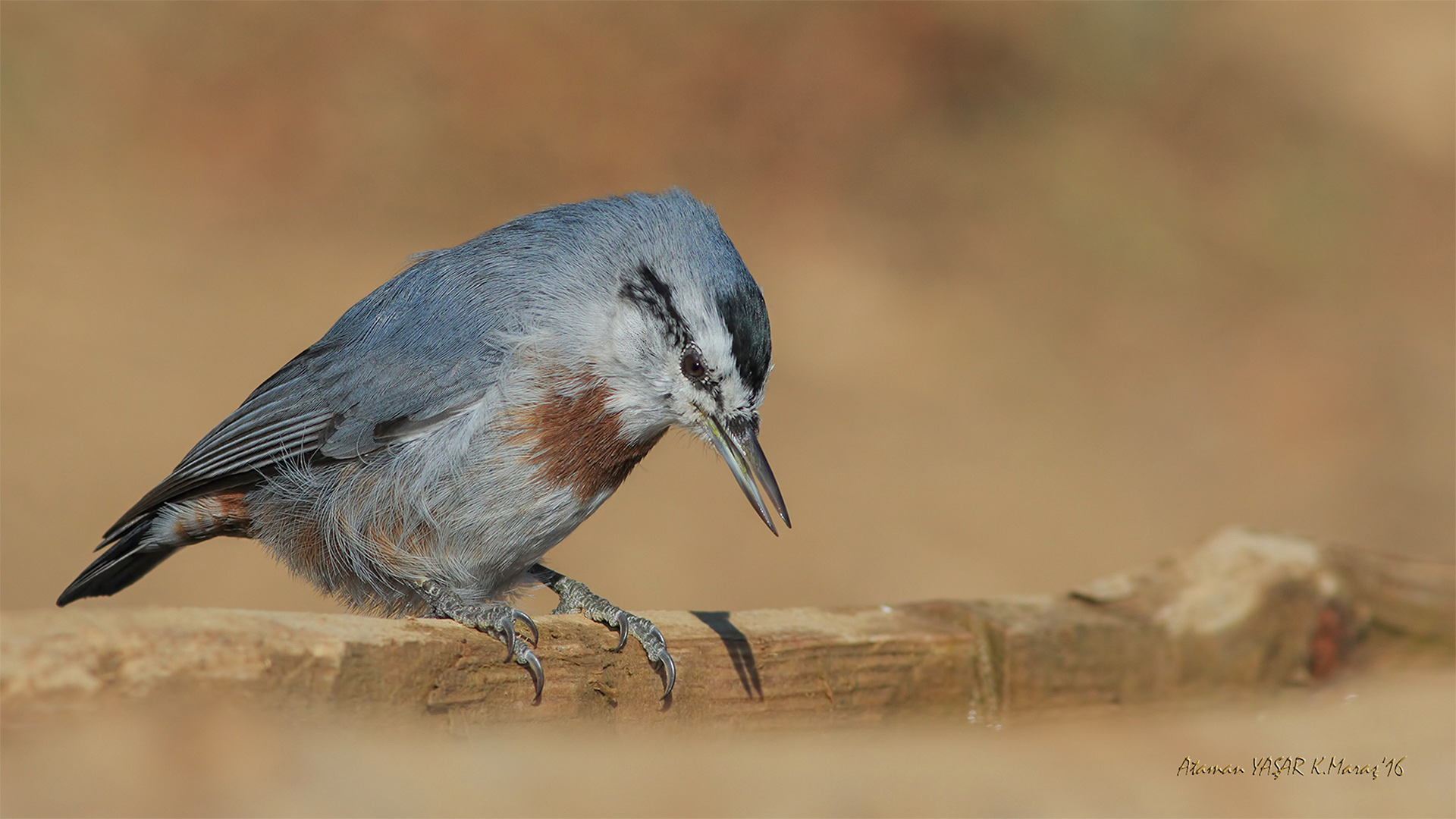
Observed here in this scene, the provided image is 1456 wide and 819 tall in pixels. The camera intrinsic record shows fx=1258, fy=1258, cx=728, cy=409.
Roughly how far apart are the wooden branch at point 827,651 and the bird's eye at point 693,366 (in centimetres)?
64

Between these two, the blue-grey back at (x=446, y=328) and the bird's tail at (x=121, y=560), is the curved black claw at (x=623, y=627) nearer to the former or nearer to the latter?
the blue-grey back at (x=446, y=328)

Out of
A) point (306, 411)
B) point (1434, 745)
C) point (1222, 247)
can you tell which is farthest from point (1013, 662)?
point (1222, 247)

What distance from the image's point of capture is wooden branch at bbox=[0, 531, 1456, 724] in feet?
6.86

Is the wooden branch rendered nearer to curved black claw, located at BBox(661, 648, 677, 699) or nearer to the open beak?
curved black claw, located at BBox(661, 648, 677, 699)

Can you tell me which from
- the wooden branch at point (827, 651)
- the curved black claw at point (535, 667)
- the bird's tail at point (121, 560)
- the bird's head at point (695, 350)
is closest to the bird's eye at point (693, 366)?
the bird's head at point (695, 350)

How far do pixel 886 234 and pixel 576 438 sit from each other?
354 inches

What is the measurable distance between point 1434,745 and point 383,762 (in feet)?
9.90

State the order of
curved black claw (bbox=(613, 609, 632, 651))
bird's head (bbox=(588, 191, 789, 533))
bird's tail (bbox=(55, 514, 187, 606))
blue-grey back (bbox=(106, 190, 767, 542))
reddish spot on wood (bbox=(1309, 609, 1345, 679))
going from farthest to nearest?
reddish spot on wood (bbox=(1309, 609, 1345, 679)) < bird's tail (bbox=(55, 514, 187, 606)) < blue-grey back (bbox=(106, 190, 767, 542)) < bird's head (bbox=(588, 191, 789, 533)) < curved black claw (bbox=(613, 609, 632, 651))

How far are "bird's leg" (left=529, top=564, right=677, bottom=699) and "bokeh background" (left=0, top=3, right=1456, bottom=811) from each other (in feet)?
13.5

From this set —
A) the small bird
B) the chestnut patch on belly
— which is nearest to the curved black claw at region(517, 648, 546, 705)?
the small bird

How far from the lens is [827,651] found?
10.7 feet

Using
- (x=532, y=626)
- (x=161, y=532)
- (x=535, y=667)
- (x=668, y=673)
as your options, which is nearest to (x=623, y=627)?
(x=668, y=673)

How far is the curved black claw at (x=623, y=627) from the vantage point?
3.14m

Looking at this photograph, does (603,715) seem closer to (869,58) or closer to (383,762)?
(383,762)
